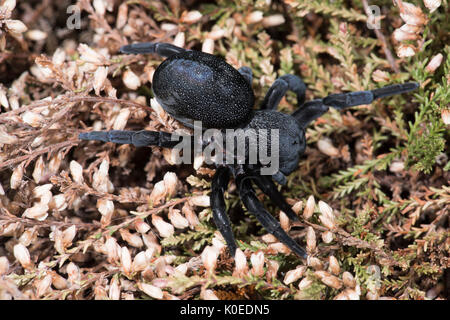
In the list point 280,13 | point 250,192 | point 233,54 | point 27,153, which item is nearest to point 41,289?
point 27,153

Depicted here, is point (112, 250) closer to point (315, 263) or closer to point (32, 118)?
point (32, 118)

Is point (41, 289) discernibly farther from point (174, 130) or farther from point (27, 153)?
point (174, 130)

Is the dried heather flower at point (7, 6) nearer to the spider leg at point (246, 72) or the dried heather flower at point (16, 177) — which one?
the dried heather flower at point (16, 177)

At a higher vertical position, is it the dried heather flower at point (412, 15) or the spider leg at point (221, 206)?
the dried heather flower at point (412, 15)

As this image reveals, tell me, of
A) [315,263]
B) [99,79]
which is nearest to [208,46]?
[99,79]

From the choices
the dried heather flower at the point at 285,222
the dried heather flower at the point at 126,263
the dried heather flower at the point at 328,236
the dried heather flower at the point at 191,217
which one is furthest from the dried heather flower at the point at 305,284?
the dried heather flower at the point at 126,263

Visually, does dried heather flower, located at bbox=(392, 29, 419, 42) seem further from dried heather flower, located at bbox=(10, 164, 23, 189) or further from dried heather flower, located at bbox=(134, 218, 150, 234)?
dried heather flower, located at bbox=(10, 164, 23, 189)
